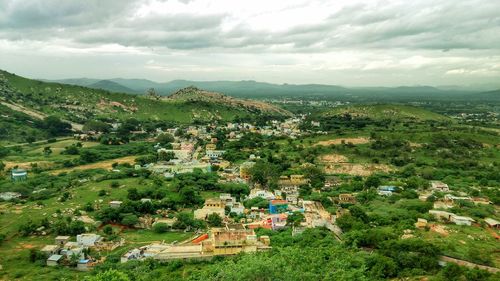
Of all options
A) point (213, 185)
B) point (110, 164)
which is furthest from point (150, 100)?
point (213, 185)

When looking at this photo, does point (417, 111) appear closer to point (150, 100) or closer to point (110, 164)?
point (150, 100)

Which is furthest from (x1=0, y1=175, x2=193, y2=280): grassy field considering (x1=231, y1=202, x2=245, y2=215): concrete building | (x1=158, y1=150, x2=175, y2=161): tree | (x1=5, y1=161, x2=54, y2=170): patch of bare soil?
(x1=5, y1=161, x2=54, y2=170): patch of bare soil

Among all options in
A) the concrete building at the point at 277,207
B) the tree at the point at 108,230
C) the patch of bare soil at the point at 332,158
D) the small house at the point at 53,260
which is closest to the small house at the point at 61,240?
the small house at the point at 53,260

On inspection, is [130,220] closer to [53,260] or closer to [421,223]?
[53,260]

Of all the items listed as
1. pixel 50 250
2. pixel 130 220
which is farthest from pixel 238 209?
pixel 50 250

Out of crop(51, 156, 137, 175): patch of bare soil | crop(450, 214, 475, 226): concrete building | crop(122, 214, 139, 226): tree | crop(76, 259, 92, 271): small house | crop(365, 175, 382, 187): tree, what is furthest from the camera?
crop(51, 156, 137, 175): patch of bare soil

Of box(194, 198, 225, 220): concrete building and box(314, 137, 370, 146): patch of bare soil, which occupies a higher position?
box(314, 137, 370, 146): patch of bare soil

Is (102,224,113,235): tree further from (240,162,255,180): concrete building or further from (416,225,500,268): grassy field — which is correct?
(416,225,500,268): grassy field

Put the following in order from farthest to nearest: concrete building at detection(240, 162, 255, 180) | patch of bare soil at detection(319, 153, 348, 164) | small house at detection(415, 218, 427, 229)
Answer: patch of bare soil at detection(319, 153, 348, 164), concrete building at detection(240, 162, 255, 180), small house at detection(415, 218, 427, 229)
